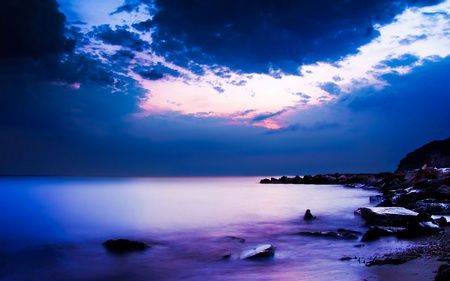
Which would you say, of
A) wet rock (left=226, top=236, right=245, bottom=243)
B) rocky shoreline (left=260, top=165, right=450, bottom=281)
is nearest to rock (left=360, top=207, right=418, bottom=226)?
rocky shoreline (left=260, top=165, right=450, bottom=281)

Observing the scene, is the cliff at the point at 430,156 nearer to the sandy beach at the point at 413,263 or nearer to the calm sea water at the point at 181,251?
the calm sea water at the point at 181,251

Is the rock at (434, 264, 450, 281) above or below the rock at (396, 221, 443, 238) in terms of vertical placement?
above

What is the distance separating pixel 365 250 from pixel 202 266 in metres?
5.02

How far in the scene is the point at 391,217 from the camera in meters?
13.0

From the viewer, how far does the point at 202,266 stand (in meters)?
9.34

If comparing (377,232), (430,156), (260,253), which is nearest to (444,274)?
(260,253)

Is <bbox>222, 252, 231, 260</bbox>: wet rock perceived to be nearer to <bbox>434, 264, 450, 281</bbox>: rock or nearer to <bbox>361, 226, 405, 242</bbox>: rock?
<bbox>361, 226, 405, 242</bbox>: rock

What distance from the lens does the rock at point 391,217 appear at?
12.6 meters

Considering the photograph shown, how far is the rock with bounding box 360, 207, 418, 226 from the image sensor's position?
41.4 feet

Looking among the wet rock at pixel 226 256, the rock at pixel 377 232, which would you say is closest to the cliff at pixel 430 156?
the rock at pixel 377 232

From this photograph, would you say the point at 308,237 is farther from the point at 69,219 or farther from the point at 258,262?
the point at 69,219

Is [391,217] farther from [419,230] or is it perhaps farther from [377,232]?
[377,232]

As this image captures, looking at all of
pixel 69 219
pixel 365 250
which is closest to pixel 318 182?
pixel 69 219

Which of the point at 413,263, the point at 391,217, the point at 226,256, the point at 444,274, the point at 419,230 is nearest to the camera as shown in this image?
the point at 444,274
